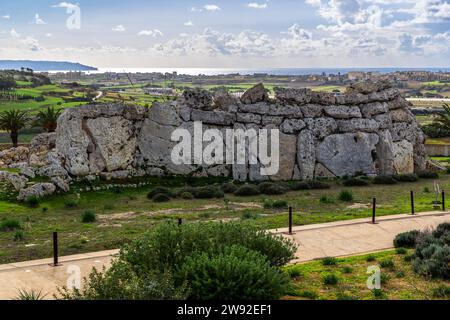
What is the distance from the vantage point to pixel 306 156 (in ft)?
115

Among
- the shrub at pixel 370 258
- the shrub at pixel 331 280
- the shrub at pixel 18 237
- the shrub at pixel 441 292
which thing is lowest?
the shrub at pixel 18 237

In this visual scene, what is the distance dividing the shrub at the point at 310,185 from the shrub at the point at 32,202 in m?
13.1

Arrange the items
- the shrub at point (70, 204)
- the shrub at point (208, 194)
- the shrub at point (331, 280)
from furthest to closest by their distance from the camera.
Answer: the shrub at point (208, 194) < the shrub at point (70, 204) < the shrub at point (331, 280)

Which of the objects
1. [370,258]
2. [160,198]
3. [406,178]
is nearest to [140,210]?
[160,198]

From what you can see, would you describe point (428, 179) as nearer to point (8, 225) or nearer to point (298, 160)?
point (298, 160)

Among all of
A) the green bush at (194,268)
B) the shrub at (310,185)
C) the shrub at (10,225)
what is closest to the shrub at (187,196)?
the shrub at (310,185)

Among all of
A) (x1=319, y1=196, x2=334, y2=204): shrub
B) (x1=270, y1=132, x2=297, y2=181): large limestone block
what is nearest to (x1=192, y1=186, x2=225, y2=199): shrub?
(x1=319, y1=196, x2=334, y2=204): shrub

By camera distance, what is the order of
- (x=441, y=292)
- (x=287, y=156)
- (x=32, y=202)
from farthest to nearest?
(x=287, y=156) → (x=32, y=202) → (x=441, y=292)

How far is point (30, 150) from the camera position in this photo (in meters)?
37.0

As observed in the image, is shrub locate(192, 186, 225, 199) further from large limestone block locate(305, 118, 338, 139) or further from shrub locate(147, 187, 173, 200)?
large limestone block locate(305, 118, 338, 139)

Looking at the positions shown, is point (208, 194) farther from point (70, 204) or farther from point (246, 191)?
point (70, 204)

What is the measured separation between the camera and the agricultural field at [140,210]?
60.7 ft

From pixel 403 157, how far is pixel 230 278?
29.9 m

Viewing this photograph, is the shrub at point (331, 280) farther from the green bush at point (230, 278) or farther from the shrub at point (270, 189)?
the shrub at point (270, 189)
